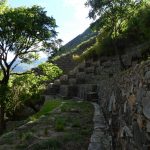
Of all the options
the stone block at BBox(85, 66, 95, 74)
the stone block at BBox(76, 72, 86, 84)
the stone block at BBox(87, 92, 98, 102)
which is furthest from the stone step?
the stone block at BBox(87, 92, 98, 102)

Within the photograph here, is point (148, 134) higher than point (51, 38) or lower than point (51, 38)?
lower

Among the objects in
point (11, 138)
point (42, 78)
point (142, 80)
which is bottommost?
point (11, 138)

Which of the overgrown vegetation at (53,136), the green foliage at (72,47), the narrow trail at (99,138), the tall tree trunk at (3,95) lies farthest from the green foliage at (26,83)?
the narrow trail at (99,138)

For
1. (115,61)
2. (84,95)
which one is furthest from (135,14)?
(84,95)

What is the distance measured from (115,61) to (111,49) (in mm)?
1883

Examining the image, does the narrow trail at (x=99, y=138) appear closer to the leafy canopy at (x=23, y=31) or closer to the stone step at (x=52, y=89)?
the leafy canopy at (x=23, y=31)

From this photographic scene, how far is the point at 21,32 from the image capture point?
78.3ft

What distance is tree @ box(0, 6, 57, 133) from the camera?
23.1 meters

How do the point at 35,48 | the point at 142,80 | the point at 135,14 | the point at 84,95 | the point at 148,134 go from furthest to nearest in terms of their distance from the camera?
the point at 84,95
the point at 35,48
the point at 135,14
the point at 142,80
the point at 148,134

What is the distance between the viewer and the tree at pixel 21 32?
75.8 feet

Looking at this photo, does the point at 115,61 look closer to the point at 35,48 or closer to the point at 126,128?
the point at 35,48

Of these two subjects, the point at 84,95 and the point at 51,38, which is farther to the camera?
the point at 84,95

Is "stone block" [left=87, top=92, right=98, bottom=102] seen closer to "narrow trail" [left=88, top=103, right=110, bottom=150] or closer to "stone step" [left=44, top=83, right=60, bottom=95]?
"stone step" [left=44, top=83, right=60, bottom=95]

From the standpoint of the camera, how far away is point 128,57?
2584cm
